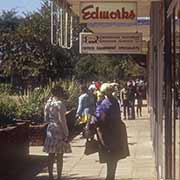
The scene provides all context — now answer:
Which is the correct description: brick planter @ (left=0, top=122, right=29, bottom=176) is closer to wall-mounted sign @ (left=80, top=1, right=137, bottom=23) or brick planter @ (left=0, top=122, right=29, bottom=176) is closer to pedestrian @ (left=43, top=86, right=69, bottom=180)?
pedestrian @ (left=43, top=86, right=69, bottom=180)

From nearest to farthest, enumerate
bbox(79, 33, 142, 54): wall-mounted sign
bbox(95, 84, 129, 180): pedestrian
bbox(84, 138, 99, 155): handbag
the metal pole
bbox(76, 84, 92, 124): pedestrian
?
the metal pole → bbox(95, 84, 129, 180): pedestrian → bbox(84, 138, 99, 155): handbag → bbox(79, 33, 142, 54): wall-mounted sign → bbox(76, 84, 92, 124): pedestrian

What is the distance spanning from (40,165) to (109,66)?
181 ft

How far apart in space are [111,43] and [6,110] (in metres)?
3.92

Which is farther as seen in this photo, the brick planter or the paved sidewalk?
the paved sidewalk

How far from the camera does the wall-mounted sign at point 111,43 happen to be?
21.6 m

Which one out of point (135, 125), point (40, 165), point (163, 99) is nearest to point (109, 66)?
point (135, 125)

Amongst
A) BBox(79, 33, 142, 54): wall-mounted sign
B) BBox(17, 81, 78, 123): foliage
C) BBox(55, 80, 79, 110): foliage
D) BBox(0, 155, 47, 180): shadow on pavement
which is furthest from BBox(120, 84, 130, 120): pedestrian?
BBox(0, 155, 47, 180): shadow on pavement

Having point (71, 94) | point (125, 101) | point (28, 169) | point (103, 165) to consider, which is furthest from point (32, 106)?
point (125, 101)

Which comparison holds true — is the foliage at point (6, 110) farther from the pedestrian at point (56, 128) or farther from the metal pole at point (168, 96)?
the metal pole at point (168, 96)

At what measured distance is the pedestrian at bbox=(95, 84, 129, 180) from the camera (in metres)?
12.3

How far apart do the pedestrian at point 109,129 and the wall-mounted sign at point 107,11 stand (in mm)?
2491

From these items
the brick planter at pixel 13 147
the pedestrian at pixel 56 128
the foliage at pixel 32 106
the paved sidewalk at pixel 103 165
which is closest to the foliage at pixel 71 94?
the foliage at pixel 32 106

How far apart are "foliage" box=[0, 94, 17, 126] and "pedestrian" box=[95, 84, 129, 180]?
583cm

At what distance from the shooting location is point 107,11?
49.2 ft
